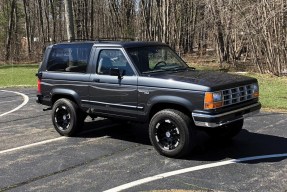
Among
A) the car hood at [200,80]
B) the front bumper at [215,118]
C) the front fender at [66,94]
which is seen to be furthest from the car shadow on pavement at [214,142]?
the car hood at [200,80]

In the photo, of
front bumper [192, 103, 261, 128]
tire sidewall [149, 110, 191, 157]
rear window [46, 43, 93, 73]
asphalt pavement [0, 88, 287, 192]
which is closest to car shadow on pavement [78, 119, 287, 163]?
asphalt pavement [0, 88, 287, 192]

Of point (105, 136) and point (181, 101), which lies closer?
point (181, 101)

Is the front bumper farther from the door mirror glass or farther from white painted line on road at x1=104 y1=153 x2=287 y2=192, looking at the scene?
the door mirror glass

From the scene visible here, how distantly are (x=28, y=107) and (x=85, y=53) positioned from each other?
5075mm

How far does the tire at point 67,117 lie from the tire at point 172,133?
80.3 inches

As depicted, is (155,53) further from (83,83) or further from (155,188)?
(155,188)

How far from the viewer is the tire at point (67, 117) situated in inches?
329

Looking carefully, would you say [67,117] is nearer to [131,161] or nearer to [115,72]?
[115,72]

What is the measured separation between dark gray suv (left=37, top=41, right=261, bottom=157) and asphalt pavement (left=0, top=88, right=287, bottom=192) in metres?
0.40

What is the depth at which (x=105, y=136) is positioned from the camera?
8.63 meters

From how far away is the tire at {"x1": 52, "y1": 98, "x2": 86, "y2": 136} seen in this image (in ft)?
27.4

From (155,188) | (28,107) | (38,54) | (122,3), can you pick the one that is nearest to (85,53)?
(155,188)

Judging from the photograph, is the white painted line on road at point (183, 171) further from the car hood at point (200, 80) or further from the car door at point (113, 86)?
the car door at point (113, 86)

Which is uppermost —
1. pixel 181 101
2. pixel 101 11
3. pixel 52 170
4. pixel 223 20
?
pixel 101 11
